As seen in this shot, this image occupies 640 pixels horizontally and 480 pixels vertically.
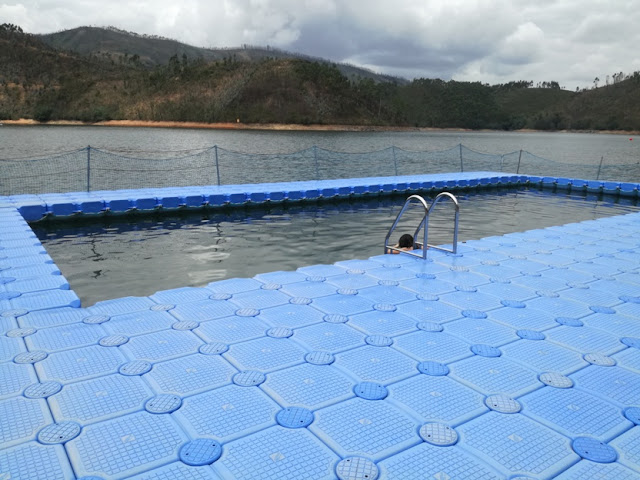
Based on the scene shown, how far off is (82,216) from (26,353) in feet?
29.6

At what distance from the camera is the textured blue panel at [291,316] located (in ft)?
16.9

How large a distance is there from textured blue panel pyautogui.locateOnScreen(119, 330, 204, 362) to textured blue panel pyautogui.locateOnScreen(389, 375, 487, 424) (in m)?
1.99

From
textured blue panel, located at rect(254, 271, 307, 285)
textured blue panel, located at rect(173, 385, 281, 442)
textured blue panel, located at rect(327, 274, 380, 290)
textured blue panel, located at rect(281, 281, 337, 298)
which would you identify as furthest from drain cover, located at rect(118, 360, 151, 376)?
textured blue panel, located at rect(327, 274, 380, 290)

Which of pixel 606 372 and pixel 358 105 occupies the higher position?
pixel 358 105

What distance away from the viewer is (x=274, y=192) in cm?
1498

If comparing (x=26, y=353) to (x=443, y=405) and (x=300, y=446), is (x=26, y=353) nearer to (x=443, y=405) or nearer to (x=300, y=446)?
(x=300, y=446)

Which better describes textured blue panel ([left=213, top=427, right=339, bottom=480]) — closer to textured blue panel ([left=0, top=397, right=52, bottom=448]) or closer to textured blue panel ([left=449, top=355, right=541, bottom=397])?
textured blue panel ([left=0, top=397, right=52, bottom=448])

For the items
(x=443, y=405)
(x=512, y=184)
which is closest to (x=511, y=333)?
(x=443, y=405)

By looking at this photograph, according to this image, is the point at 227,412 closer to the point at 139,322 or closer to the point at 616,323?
the point at 139,322

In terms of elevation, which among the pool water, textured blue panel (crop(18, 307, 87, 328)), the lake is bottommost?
the pool water

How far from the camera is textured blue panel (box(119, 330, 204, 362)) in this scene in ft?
14.2

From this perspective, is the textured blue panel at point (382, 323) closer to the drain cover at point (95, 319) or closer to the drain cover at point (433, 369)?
the drain cover at point (433, 369)

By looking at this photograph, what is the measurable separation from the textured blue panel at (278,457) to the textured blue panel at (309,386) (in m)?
0.40

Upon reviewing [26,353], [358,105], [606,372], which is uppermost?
[358,105]
